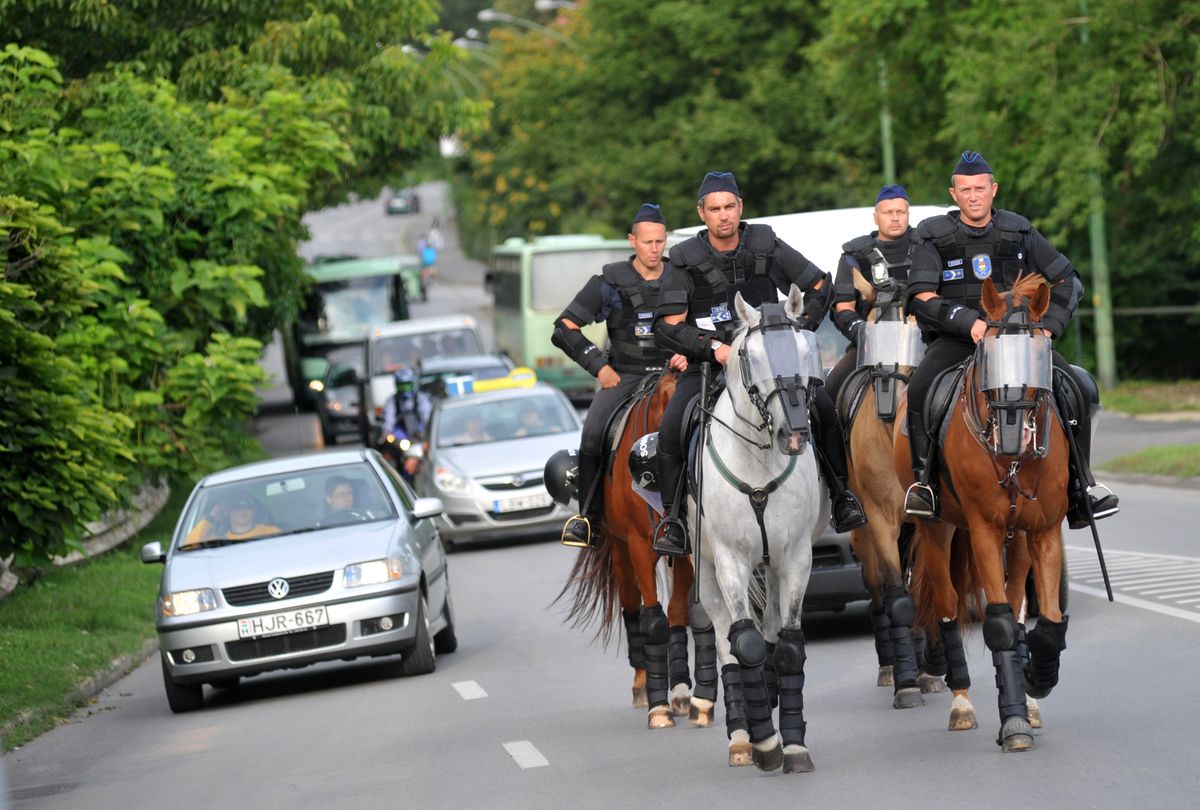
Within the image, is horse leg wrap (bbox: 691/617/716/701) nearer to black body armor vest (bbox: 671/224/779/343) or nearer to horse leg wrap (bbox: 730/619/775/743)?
horse leg wrap (bbox: 730/619/775/743)

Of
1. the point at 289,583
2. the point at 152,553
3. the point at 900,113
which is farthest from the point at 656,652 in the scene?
the point at 900,113

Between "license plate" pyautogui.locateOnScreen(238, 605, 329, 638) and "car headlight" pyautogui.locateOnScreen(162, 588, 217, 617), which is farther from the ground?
"car headlight" pyautogui.locateOnScreen(162, 588, 217, 617)

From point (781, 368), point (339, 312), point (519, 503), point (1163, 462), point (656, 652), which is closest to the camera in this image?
point (781, 368)

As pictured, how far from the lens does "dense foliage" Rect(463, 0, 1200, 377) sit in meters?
32.9

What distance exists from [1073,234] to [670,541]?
3028cm

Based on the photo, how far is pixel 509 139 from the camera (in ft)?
222

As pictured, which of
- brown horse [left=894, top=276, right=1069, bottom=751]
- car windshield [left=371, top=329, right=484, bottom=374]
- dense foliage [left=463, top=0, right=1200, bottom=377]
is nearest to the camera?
brown horse [left=894, top=276, right=1069, bottom=751]

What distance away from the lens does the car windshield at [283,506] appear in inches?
574

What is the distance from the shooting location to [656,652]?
422 inches

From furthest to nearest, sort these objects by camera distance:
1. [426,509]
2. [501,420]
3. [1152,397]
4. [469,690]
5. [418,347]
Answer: [418,347]
[1152,397]
[501,420]
[426,509]
[469,690]

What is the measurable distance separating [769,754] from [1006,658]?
3.74 ft

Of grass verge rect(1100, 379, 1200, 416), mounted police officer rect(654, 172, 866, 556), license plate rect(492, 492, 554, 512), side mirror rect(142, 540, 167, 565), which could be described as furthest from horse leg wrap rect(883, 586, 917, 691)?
grass verge rect(1100, 379, 1200, 416)

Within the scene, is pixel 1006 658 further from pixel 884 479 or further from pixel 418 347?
pixel 418 347

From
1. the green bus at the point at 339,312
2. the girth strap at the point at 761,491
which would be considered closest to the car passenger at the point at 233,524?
the girth strap at the point at 761,491
